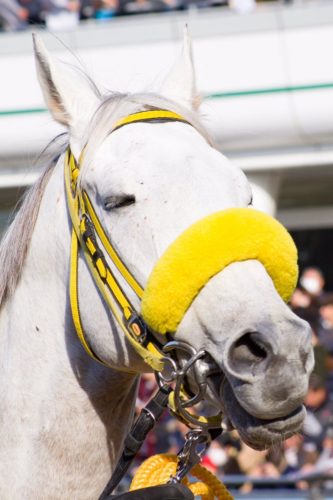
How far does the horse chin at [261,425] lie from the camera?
204 centimetres

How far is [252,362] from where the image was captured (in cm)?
202

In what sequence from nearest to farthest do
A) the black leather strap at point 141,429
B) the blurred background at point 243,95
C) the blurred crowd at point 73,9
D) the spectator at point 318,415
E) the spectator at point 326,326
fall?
the black leather strap at point 141,429 < the blurred background at point 243,95 < the spectator at point 318,415 < the spectator at point 326,326 < the blurred crowd at point 73,9

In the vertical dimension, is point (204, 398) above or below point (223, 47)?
above

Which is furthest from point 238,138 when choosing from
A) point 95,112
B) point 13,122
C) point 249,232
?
point 249,232

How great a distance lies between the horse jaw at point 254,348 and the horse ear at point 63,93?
0.74 m

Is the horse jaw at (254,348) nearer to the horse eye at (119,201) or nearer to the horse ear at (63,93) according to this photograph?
the horse eye at (119,201)

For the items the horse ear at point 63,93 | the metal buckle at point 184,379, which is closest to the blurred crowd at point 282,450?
the horse ear at point 63,93

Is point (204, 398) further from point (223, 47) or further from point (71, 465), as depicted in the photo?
point (223, 47)

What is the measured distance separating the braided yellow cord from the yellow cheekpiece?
1.62ft

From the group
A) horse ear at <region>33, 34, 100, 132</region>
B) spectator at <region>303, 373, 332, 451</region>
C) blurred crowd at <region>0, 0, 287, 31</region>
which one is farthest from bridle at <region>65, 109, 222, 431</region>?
blurred crowd at <region>0, 0, 287, 31</region>

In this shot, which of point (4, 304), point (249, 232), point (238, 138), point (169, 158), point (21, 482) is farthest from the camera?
point (238, 138)

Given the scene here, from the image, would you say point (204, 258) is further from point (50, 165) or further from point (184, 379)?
point (50, 165)

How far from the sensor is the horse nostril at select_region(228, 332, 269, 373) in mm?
2014

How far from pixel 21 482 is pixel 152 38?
4.24 m
